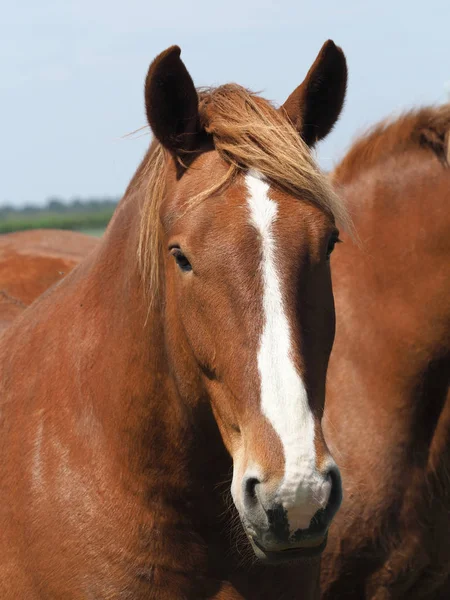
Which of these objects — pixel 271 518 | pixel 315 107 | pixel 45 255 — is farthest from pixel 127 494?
pixel 45 255

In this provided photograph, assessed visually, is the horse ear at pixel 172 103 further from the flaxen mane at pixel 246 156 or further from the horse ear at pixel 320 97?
the horse ear at pixel 320 97

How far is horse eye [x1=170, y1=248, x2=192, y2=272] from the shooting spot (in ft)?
8.29

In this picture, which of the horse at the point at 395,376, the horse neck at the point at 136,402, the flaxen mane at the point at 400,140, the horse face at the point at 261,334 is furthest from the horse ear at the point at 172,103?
the flaxen mane at the point at 400,140

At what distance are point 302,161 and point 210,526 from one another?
1143 mm

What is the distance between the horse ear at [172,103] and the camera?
105 inches

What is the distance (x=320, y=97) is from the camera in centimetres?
288

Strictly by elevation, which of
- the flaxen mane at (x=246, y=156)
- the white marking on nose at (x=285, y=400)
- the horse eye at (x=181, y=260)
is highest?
the flaxen mane at (x=246, y=156)

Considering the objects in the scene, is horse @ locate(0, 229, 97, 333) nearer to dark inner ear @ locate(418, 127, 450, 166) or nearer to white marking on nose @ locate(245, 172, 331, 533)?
dark inner ear @ locate(418, 127, 450, 166)

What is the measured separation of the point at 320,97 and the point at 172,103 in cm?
48

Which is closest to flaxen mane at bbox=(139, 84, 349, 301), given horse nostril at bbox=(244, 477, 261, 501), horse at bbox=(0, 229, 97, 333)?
horse nostril at bbox=(244, 477, 261, 501)

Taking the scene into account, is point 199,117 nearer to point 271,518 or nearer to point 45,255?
point 271,518

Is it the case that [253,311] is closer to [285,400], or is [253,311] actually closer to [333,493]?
[285,400]

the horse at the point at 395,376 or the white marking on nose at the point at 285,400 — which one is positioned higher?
the white marking on nose at the point at 285,400

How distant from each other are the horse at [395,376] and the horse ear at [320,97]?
3.16 feet
